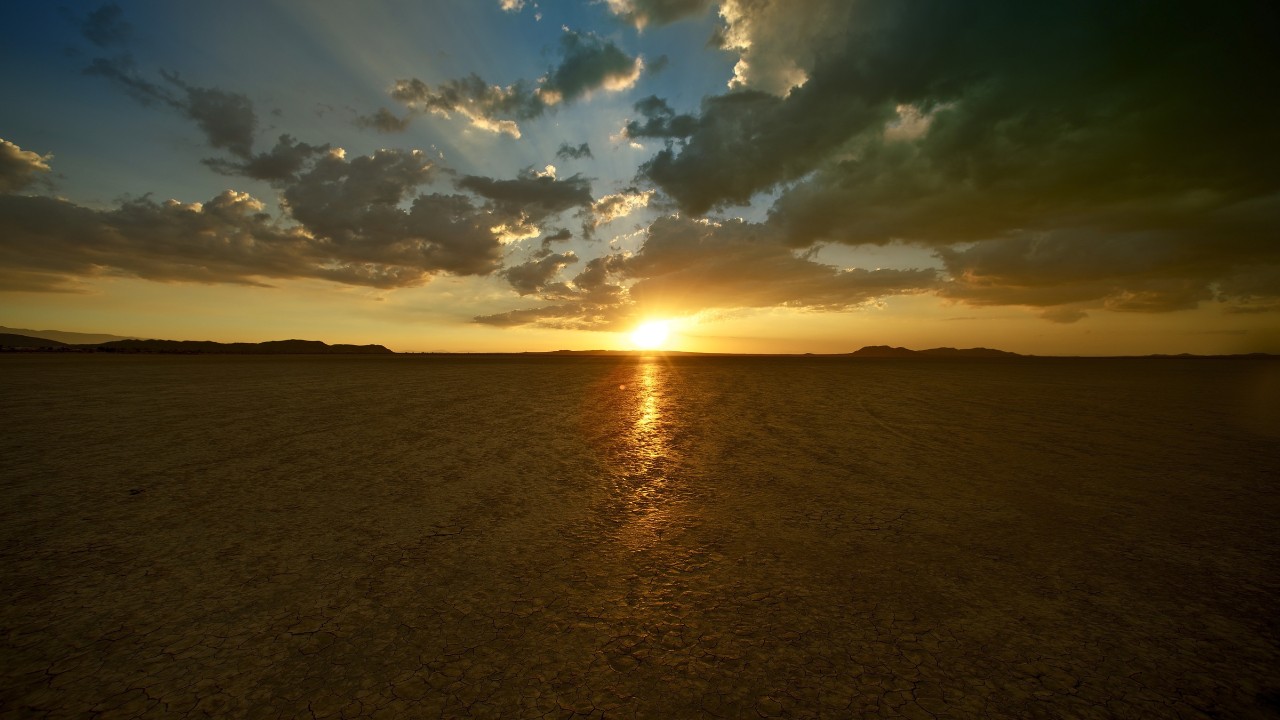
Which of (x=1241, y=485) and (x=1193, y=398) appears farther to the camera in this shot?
(x=1193, y=398)

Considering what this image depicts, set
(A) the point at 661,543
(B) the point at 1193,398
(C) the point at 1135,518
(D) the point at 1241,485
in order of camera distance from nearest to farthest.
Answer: (A) the point at 661,543 < (C) the point at 1135,518 < (D) the point at 1241,485 < (B) the point at 1193,398

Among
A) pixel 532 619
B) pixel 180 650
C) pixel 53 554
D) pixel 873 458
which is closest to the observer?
pixel 180 650

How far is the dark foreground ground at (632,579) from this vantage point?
2262 mm

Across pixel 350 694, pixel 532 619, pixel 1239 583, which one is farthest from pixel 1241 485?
pixel 350 694

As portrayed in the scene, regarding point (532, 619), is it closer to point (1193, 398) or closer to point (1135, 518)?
point (1135, 518)

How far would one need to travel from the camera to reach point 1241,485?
5703mm

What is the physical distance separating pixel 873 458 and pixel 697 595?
15.4 feet

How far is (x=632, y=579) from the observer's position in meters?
3.34

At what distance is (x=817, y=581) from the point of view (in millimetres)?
3297

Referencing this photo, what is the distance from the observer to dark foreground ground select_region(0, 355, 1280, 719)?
226 centimetres

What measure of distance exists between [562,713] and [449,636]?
2.85ft

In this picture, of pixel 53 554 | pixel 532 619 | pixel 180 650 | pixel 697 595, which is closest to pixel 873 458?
pixel 697 595

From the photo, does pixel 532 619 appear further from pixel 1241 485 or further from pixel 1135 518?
pixel 1241 485

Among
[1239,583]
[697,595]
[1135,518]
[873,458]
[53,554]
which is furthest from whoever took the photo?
[873,458]
